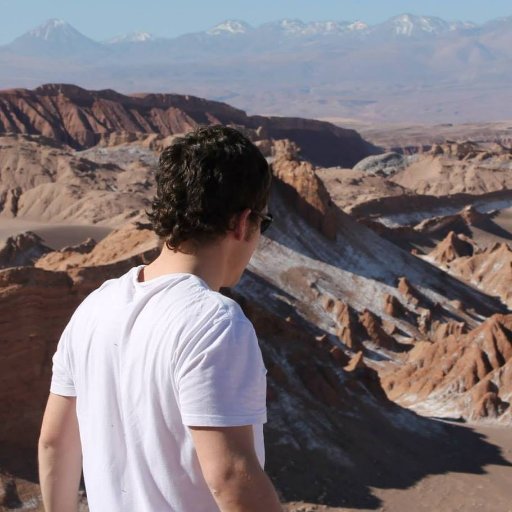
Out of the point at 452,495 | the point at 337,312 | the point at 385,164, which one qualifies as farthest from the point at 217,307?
the point at 385,164

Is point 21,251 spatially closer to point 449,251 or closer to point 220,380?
point 449,251

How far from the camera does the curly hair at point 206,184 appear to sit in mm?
3000

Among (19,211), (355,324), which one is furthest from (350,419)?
(19,211)

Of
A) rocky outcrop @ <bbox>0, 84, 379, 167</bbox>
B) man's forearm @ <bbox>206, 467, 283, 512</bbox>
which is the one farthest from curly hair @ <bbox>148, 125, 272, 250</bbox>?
rocky outcrop @ <bbox>0, 84, 379, 167</bbox>

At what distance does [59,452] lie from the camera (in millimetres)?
3363

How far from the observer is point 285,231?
32.4 metres

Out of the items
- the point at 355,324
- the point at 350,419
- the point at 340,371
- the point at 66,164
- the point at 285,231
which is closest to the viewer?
the point at 350,419

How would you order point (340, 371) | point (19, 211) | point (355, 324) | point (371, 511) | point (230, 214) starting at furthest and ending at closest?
1. point (19, 211)
2. point (355, 324)
3. point (340, 371)
4. point (371, 511)
5. point (230, 214)

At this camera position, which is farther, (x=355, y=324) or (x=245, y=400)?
(x=355, y=324)

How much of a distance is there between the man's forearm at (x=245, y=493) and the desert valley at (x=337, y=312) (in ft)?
8.39

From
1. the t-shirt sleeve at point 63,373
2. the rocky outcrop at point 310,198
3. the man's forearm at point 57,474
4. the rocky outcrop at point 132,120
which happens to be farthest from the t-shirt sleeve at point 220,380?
the rocky outcrop at point 132,120

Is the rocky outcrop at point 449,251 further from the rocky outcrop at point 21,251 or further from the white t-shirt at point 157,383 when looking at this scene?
the white t-shirt at point 157,383

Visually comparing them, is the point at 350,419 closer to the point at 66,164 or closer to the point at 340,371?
the point at 340,371

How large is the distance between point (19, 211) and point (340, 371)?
1517 inches
